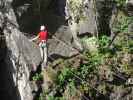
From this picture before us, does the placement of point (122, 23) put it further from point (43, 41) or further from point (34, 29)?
point (34, 29)

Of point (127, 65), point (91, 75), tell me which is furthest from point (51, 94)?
point (127, 65)

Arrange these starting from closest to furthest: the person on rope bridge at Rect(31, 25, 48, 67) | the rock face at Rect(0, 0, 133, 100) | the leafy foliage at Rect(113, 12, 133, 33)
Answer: the person on rope bridge at Rect(31, 25, 48, 67), the leafy foliage at Rect(113, 12, 133, 33), the rock face at Rect(0, 0, 133, 100)

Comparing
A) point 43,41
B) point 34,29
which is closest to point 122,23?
point 43,41

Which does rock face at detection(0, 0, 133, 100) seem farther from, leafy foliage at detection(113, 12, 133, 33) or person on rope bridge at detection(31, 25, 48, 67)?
person on rope bridge at detection(31, 25, 48, 67)

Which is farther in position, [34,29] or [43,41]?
[34,29]

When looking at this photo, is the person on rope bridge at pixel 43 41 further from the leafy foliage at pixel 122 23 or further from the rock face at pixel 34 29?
Answer: the leafy foliage at pixel 122 23

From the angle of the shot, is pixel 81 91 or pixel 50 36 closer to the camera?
pixel 81 91

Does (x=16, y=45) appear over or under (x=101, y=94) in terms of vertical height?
over

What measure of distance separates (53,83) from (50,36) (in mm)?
2930

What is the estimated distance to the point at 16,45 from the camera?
1917 cm

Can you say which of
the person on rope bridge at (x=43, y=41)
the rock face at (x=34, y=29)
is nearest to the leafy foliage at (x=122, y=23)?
the rock face at (x=34, y=29)

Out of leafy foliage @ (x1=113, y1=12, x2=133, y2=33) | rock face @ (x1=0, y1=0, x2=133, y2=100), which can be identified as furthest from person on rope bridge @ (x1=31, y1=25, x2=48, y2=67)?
leafy foliage @ (x1=113, y1=12, x2=133, y2=33)

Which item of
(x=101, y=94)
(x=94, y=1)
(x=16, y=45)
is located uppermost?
(x=94, y=1)

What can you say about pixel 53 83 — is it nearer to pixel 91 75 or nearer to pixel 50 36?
pixel 91 75
